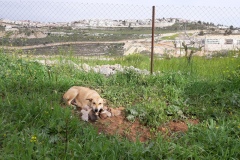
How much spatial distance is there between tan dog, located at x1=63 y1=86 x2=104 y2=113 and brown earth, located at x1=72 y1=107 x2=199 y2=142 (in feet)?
0.88

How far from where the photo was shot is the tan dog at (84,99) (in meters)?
4.41

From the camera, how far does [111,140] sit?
11.8 ft

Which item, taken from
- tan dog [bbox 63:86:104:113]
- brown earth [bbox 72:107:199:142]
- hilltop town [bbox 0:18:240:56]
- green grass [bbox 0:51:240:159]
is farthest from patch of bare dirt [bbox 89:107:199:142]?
hilltop town [bbox 0:18:240:56]

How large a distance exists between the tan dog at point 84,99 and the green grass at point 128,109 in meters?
0.25

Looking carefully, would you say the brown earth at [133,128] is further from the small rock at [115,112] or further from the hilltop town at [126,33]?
the hilltop town at [126,33]

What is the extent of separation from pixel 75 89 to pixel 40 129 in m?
1.44

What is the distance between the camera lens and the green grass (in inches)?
127

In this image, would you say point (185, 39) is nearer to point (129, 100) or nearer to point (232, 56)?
point (232, 56)

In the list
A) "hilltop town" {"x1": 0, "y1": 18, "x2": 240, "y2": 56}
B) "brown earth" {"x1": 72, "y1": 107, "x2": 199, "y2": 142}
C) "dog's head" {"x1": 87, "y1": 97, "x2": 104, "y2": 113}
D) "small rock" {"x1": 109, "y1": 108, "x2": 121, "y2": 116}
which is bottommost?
"brown earth" {"x1": 72, "y1": 107, "x2": 199, "y2": 142}

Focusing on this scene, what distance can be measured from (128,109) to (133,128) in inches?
18.6

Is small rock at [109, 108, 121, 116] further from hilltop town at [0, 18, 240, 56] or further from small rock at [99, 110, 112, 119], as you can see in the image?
hilltop town at [0, 18, 240, 56]

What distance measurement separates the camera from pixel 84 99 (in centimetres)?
471

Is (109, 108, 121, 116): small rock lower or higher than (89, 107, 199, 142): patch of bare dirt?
higher

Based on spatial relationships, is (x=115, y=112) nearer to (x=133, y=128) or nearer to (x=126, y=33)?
(x=133, y=128)
